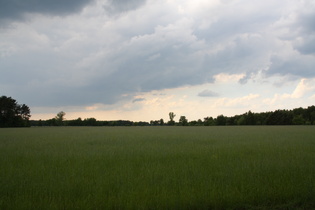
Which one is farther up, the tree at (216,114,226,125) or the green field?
the tree at (216,114,226,125)

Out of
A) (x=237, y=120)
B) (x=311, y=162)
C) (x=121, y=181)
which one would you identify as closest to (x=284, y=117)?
(x=237, y=120)

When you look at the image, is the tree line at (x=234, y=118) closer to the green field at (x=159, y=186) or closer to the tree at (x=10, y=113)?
the tree at (x=10, y=113)

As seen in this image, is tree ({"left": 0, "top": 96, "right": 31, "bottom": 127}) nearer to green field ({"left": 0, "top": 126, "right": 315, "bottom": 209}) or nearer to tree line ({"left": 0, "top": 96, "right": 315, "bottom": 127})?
tree line ({"left": 0, "top": 96, "right": 315, "bottom": 127})

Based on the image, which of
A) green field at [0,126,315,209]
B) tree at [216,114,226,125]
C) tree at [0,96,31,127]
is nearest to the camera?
green field at [0,126,315,209]

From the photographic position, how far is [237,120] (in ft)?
430

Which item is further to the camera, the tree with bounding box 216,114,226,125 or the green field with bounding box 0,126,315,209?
the tree with bounding box 216,114,226,125

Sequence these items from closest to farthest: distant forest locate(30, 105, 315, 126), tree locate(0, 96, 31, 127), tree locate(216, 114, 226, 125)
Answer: tree locate(0, 96, 31, 127) → distant forest locate(30, 105, 315, 126) → tree locate(216, 114, 226, 125)

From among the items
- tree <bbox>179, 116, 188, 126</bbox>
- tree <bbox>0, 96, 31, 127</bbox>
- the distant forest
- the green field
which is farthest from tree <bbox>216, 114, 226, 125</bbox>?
the green field

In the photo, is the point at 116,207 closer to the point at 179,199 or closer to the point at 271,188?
the point at 179,199

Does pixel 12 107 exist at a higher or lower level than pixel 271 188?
higher

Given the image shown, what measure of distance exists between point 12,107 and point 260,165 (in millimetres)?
108497

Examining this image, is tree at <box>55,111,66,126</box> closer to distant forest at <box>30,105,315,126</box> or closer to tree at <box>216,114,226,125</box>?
distant forest at <box>30,105,315,126</box>

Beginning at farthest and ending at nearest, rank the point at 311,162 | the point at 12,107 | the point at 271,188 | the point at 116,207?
1. the point at 12,107
2. the point at 311,162
3. the point at 271,188
4. the point at 116,207

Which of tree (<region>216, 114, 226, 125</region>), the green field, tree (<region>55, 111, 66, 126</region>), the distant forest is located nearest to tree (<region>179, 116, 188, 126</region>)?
the distant forest
